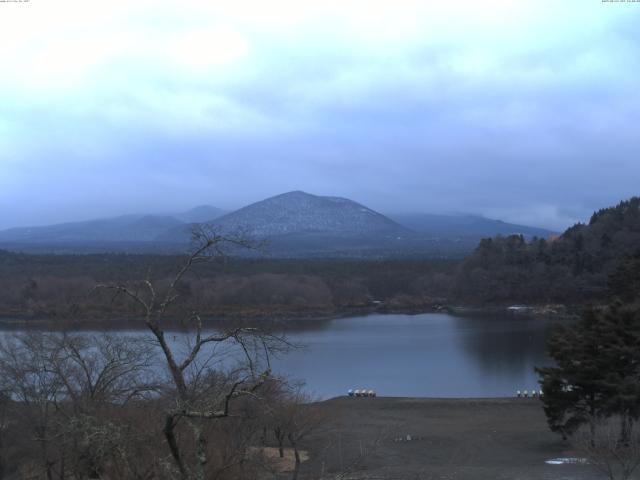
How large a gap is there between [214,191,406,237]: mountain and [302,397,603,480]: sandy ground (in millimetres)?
127402

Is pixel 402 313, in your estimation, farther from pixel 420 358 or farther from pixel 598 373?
pixel 598 373

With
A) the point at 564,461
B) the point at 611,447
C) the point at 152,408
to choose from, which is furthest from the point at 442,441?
the point at 152,408

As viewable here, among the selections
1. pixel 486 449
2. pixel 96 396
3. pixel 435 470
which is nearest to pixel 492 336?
pixel 486 449

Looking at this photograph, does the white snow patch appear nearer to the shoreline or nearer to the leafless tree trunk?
the leafless tree trunk

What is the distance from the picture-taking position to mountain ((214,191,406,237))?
156250 mm

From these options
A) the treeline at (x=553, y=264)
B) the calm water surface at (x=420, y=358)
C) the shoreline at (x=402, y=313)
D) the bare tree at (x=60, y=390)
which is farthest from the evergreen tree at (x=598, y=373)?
the treeline at (x=553, y=264)

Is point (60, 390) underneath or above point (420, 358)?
above

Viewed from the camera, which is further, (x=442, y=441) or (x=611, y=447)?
(x=442, y=441)

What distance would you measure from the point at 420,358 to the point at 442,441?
15.0 metres

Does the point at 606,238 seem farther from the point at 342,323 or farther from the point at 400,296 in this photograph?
the point at 342,323

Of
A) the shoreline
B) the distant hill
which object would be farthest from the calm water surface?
the distant hill

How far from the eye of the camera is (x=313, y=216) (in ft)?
553

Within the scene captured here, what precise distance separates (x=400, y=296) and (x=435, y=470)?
49100mm

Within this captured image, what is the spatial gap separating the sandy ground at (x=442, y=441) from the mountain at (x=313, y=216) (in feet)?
418
